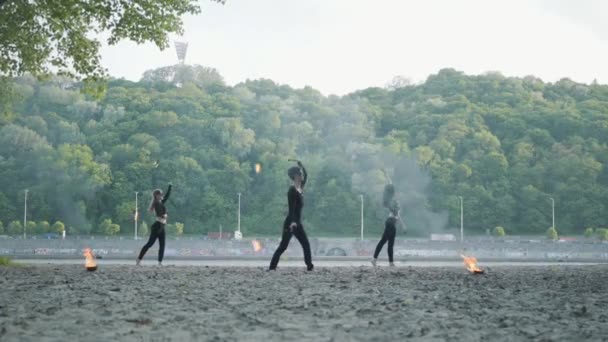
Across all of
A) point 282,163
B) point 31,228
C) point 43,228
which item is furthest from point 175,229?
point 282,163

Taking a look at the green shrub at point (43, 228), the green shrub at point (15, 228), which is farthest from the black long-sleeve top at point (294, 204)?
the green shrub at point (15, 228)

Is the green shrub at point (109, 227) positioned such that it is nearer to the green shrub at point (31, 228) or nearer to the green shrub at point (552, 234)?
the green shrub at point (31, 228)

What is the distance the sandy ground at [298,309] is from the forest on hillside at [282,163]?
78.0m

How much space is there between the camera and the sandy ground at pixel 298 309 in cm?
674

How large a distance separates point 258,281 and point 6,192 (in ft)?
289

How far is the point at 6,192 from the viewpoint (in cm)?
9319

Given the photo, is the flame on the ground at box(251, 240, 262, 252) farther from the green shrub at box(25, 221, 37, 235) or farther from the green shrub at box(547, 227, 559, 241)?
the green shrub at box(547, 227, 559, 241)

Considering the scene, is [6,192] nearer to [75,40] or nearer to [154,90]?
[154,90]

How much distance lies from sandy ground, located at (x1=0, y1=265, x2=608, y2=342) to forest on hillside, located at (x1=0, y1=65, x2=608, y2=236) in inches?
3069

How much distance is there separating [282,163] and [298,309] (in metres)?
93.5

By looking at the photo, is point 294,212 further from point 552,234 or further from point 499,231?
point 499,231

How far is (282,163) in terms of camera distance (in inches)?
4008

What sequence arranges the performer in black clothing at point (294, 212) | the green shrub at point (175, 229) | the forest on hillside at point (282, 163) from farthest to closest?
the forest on hillside at point (282, 163) < the green shrub at point (175, 229) < the performer in black clothing at point (294, 212)

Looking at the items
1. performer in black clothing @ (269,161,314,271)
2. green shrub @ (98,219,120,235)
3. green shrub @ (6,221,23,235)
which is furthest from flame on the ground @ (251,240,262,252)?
performer in black clothing @ (269,161,314,271)
